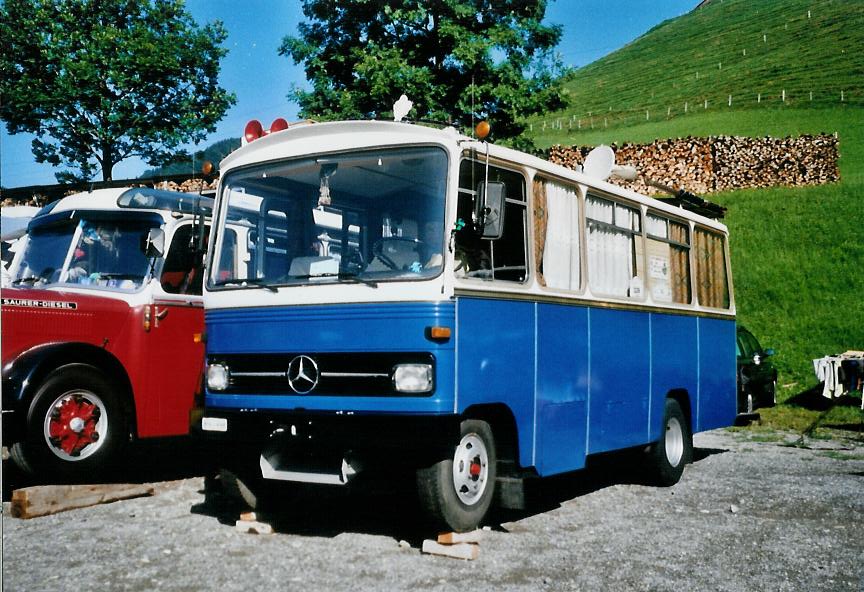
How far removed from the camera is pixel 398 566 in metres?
5.95

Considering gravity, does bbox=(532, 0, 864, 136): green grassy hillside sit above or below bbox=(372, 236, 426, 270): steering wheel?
above

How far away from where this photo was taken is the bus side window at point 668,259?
9.43m

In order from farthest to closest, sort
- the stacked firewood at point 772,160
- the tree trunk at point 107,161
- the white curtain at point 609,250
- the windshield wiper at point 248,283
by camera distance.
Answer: the stacked firewood at point 772,160, the tree trunk at point 107,161, the white curtain at point 609,250, the windshield wiper at point 248,283

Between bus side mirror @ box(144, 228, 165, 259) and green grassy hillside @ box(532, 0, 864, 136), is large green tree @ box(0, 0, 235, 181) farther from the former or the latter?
green grassy hillside @ box(532, 0, 864, 136)

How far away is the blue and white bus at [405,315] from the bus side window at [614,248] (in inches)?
3.7

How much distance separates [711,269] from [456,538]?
603cm

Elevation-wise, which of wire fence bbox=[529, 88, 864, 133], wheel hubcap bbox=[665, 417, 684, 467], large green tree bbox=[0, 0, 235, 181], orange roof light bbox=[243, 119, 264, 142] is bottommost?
wheel hubcap bbox=[665, 417, 684, 467]

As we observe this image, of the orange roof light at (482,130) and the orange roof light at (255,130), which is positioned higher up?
the orange roof light at (255,130)

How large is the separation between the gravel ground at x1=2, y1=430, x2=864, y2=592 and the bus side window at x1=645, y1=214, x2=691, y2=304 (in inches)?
79.2

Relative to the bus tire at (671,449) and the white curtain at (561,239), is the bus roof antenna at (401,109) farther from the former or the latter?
the bus tire at (671,449)

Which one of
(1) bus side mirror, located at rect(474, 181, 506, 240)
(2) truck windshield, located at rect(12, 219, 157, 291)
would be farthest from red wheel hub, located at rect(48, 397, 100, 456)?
(1) bus side mirror, located at rect(474, 181, 506, 240)

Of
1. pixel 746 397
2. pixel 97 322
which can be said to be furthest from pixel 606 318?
pixel 746 397

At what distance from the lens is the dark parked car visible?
1459cm

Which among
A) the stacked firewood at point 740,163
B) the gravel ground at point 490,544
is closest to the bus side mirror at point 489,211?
the gravel ground at point 490,544
